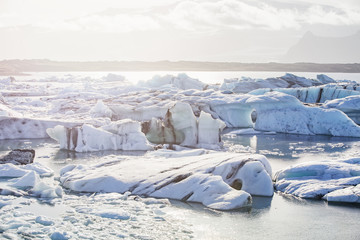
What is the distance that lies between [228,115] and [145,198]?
13406 millimetres

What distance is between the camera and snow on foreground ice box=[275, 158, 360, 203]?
8.03 metres

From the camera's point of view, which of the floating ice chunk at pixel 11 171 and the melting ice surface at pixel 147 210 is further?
the floating ice chunk at pixel 11 171

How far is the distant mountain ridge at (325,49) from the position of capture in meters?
182

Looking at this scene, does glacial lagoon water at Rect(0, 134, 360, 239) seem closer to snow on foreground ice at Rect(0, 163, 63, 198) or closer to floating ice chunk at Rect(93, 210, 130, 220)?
floating ice chunk at Rect(93, 210, 130, 220)

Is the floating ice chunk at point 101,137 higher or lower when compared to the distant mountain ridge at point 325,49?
lower

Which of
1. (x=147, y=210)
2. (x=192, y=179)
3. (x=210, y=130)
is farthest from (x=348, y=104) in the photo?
(x=147, y=210)

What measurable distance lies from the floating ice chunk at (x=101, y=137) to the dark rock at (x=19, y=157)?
8.29 ft

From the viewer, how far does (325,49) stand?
191m

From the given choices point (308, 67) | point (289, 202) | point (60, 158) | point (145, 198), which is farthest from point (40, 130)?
point (308, 67)

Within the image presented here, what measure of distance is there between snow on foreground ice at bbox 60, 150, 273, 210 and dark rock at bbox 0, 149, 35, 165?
2.07 m

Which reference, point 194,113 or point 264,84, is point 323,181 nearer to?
point 194,113

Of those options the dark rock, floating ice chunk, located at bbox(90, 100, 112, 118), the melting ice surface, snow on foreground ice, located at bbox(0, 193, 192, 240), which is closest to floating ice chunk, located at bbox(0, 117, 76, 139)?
the melting ice surface

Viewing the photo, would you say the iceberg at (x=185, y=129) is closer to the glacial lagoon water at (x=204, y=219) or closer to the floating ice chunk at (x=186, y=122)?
the floating ice chunk at (x=186, y=122)

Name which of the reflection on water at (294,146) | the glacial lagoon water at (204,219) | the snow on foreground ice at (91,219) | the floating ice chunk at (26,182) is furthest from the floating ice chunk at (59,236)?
the reflection on water at (294,146)
